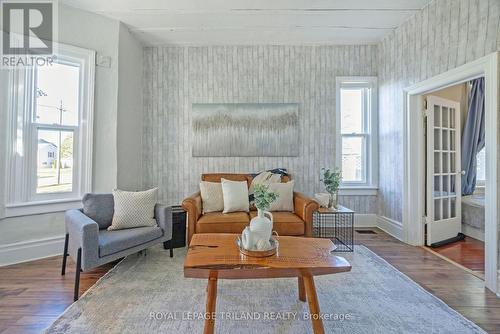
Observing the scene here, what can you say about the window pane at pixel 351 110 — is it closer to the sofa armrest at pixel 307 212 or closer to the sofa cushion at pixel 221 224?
the sofa armrest at pixel 307 212

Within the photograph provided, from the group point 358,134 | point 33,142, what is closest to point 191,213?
point 33,142

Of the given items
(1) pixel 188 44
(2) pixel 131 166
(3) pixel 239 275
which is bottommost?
(3) pixel 239 275

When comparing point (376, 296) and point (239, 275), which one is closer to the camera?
point (239, 275)

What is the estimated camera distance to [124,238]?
2385 mm

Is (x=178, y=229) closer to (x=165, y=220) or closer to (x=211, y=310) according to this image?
(x=165, y=220)

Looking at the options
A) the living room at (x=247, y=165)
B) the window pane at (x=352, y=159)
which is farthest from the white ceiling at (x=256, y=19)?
the window pane at (x=352, y=159)

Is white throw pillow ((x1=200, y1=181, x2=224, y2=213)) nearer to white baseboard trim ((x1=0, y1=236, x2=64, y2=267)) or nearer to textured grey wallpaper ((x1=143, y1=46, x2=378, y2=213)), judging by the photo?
textured grey wallpaper ((x1=143, y1=46, x2=378, y2=213))

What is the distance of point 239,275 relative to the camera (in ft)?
4.99

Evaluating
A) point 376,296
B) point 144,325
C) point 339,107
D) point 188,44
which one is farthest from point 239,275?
point 188,44

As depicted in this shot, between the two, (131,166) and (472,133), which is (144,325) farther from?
(472,133)

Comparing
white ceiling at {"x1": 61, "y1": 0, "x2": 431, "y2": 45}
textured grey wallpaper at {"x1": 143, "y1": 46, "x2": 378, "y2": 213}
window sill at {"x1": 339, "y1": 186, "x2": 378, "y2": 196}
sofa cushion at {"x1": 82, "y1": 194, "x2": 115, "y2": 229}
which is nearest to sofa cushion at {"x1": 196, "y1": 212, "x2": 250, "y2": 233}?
sofa cushion at {"x1": 82, "y1": 194, "x2": 115, "y2": 229}

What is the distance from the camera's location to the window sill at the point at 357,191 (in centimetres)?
415

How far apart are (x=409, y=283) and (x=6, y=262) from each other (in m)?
4.11

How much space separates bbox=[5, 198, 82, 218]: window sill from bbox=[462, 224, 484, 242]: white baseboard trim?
17.8 feet
